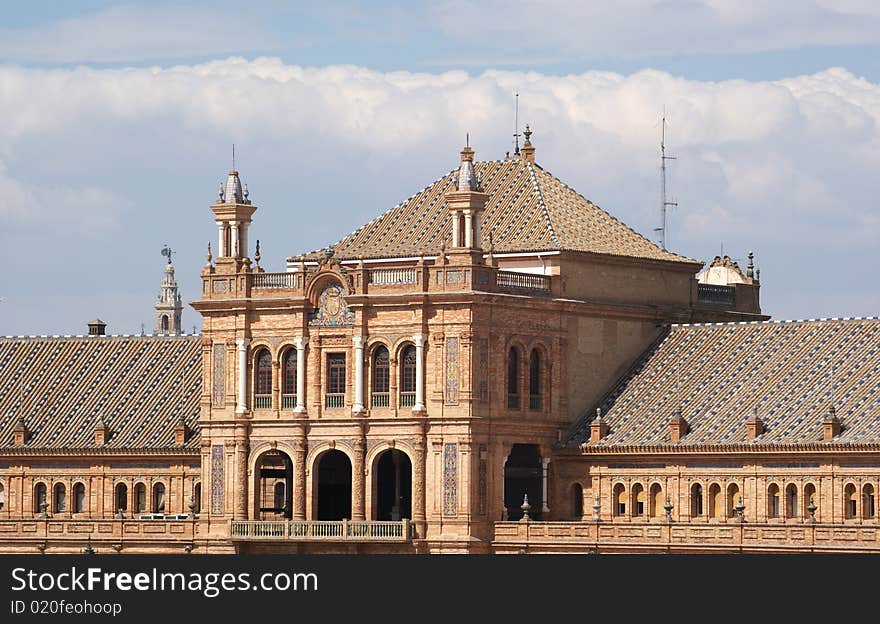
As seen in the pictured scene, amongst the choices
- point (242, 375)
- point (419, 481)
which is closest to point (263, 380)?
point (242, 375)

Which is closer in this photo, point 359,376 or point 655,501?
point 655,501

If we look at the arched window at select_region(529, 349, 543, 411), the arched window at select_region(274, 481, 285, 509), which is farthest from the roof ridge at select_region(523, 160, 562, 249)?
the arched window at select_region(274, 481, 285, 509)

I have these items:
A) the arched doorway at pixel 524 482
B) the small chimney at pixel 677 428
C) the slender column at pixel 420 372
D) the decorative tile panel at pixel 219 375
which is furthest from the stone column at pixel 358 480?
the small chimney at pixel 677 428

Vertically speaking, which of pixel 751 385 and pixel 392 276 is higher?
pixel 392 276

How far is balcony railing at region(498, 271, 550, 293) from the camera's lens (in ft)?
470

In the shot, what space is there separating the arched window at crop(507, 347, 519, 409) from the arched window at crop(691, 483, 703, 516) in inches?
316

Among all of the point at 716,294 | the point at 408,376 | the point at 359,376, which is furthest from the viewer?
the point at 716,294

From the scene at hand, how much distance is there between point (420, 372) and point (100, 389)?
21.1 m

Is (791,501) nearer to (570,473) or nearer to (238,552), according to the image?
(570,473)

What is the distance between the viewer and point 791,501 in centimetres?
13800

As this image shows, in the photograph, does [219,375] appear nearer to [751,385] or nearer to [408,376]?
[408,376]

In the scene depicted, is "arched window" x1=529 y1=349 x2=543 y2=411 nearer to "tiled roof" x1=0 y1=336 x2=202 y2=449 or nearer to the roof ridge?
the roof ridge

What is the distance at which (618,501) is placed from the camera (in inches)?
5655

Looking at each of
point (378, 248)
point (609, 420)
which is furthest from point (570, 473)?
point (378, 248)
